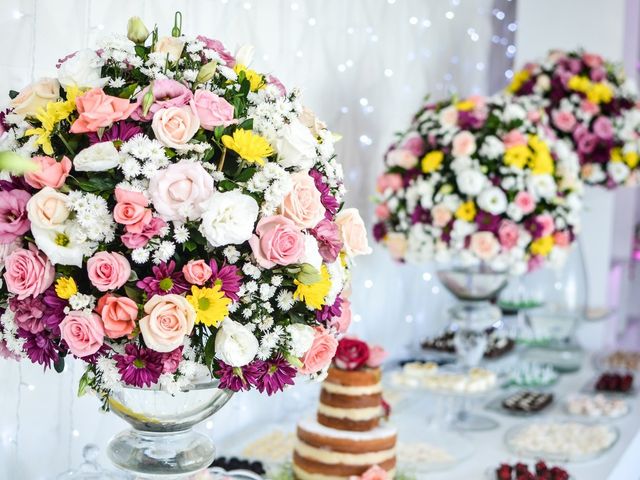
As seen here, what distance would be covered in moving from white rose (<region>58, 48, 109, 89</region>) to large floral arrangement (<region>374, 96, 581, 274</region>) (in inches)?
55.2

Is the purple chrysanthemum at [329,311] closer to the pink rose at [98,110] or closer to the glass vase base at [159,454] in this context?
the glass vase base at [159,454]

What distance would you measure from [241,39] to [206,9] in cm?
15

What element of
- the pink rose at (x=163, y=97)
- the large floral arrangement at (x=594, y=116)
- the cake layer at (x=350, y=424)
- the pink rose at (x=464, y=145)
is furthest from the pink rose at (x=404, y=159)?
the pink rose at (x=163, y=97)

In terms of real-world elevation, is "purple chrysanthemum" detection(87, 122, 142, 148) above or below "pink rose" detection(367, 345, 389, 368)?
above

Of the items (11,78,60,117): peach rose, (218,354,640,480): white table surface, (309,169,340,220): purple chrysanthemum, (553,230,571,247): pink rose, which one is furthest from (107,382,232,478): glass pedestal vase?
(553,230,571,247): pink rose

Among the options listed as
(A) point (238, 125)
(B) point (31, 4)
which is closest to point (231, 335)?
(A) point (238, 125)

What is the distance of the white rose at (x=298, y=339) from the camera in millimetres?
1230

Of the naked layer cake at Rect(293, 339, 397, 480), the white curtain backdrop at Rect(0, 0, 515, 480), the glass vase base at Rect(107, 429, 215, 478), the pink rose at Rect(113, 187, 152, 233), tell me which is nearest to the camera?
the pink rose at Rect(113, 187, 152, 233)

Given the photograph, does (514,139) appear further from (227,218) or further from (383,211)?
(227,218)

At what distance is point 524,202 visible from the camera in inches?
94.6

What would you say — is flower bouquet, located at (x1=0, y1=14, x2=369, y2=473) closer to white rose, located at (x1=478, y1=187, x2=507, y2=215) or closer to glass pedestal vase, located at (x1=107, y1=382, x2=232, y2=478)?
glass pedestal vase, located at (x1=107, y1=382, x2=232, y2=478)

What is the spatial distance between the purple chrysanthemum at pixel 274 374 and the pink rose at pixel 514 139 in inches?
55.3

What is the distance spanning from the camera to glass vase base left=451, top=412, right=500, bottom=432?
2500 millimetres

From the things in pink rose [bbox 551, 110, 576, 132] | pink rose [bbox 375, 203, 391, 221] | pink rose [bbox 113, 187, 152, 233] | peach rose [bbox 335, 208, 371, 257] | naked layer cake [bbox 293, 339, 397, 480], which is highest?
pink rose [bbox 551, 110, 576, 132]
